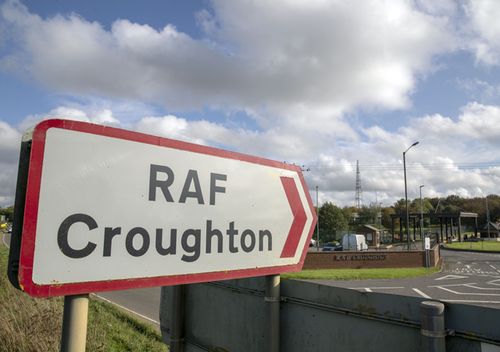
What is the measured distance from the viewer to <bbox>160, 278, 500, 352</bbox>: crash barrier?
5.02 feet

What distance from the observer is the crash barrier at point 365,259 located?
76.5ft

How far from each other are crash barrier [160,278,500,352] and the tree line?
191 ft

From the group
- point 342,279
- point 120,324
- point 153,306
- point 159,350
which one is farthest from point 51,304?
point 342,279

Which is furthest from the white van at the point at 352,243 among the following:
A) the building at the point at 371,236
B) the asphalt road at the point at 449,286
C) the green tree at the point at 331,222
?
the green tree at the point at 331,222

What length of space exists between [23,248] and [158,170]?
0.64 m

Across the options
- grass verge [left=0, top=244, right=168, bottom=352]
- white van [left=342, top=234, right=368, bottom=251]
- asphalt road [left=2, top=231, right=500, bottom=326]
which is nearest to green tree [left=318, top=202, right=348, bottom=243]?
white van [left=342, top=234, right=368, bottom=251]

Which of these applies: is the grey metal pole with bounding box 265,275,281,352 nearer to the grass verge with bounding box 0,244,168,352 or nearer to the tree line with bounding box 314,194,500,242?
the grass verge with bounding box 0,244,168,352

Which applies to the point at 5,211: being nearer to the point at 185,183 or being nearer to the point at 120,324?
the point at 120,324

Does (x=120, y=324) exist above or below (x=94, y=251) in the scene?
below

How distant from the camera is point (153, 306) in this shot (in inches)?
527

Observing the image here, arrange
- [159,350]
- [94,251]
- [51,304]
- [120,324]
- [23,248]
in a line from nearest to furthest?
[23,248]
[94,251]
[51,304]
[159,350]
[120,324]

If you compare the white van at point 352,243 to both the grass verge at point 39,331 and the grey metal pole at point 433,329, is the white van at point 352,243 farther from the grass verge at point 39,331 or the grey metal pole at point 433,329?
the grey metal pole at point 433,329

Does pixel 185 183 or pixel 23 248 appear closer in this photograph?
pixel 23 248

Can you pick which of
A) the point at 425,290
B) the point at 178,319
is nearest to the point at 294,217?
the point at 178,319
